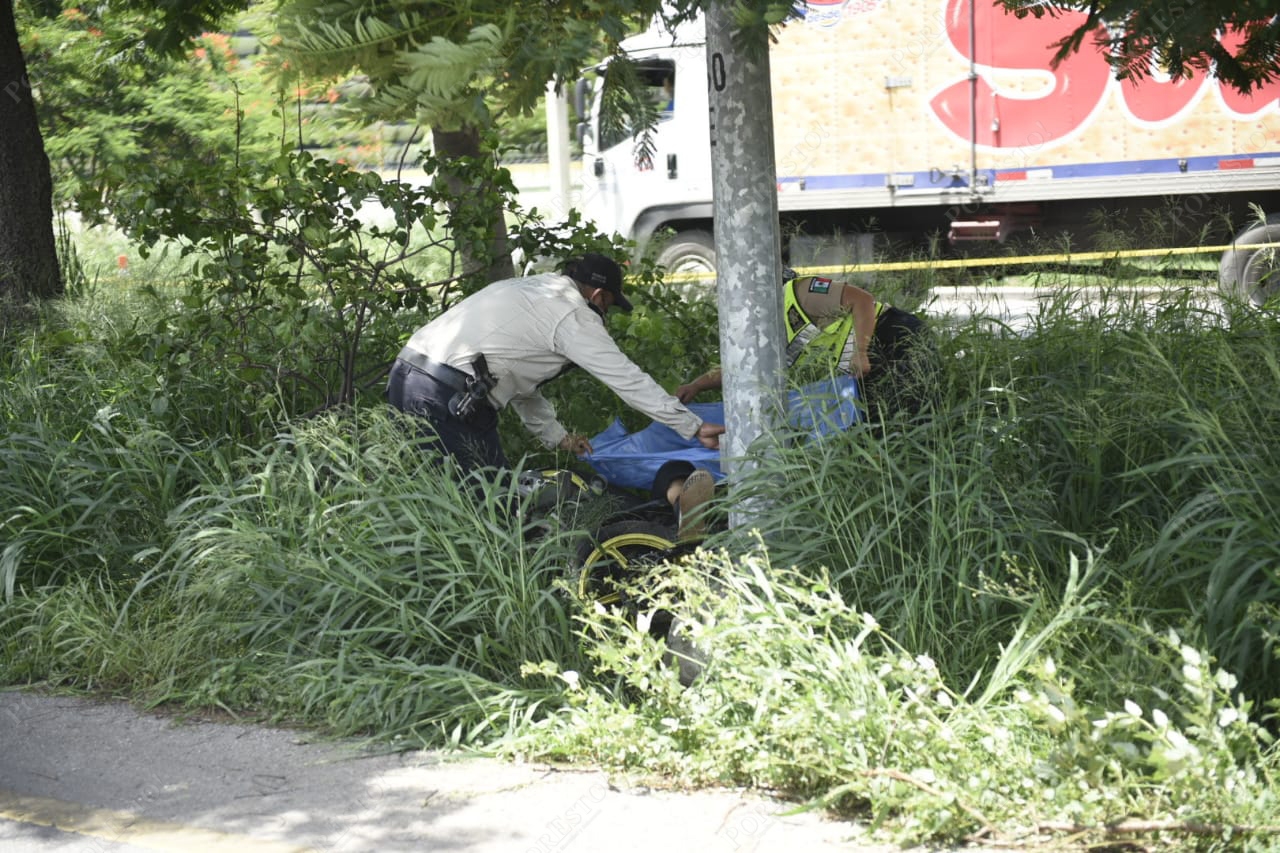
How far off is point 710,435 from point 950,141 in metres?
9.31

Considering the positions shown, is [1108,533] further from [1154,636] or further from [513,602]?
[513,602]

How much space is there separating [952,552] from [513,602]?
4.77ft

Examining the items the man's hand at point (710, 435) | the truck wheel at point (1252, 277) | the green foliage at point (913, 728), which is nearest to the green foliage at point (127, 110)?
the man's hand at point (710, 435)

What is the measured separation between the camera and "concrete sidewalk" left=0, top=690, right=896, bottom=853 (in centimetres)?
365

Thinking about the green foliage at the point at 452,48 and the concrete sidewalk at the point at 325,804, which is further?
the concrete sidewalk at the point at 325,804

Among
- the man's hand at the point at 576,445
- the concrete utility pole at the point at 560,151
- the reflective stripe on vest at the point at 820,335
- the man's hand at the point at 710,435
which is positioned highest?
the concrete utility pole at the point at 560,151

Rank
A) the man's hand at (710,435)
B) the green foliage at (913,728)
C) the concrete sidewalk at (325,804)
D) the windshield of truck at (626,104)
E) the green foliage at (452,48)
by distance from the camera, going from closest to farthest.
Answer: the green foliage at (913,728) < the green foliage at (452,48) < the concrete sidewalk at (325,804) < the windshield of truck at (626,104) < the man's hand at (710,435)

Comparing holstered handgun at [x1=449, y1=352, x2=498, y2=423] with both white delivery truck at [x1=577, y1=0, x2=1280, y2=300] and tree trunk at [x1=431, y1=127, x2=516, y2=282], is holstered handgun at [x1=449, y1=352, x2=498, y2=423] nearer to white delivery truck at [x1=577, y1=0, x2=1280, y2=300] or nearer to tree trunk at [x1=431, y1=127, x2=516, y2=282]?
tree trunk at [x1=431, y1=127, x2=516, y2=282]

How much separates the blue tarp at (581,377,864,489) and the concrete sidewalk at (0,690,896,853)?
5.06 feet

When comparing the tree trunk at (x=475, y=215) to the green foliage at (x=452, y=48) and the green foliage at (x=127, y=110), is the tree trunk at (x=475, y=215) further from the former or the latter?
the green foliage at (x=127, y=110)

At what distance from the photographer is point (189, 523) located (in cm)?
538

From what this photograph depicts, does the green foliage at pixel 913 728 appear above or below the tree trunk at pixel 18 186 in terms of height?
below

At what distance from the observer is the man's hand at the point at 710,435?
5.36m

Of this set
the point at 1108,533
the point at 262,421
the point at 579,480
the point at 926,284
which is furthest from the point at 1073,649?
the point at 926,284
